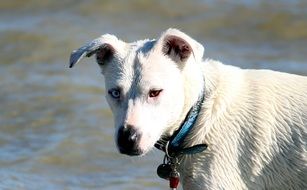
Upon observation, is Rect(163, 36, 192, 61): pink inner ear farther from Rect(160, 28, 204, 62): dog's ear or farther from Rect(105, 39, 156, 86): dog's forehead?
Rect(105, 39, 156, 86): dog's forehead

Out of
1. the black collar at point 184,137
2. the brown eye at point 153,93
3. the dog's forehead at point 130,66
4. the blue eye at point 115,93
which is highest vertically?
the dog's forehead at point 130,66

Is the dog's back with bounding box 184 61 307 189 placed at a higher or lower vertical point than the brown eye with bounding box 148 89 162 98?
lower

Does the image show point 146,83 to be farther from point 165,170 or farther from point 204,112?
point 165,170

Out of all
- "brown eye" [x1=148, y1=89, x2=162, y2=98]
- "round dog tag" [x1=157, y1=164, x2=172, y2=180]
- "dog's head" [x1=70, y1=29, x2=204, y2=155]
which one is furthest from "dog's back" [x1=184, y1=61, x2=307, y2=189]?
"brown eye" [x1=148, y1=89, x2=162, y2=98]

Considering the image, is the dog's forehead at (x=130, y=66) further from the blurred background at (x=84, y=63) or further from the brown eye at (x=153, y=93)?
the blurred background at (x=84, y=63)

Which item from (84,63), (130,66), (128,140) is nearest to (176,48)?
(130,66)

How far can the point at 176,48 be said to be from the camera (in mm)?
5824

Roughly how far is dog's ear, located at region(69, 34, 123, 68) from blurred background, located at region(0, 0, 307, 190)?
236 centimetres

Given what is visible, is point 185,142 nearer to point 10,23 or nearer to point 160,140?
point 160,140

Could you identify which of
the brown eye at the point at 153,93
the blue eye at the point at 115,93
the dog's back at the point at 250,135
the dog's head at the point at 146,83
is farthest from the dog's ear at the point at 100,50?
the dog's back at the point at 250,135

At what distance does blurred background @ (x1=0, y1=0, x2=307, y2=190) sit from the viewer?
8508 mm

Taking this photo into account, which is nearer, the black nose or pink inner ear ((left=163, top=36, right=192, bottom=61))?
the black nose

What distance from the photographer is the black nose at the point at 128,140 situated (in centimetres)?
544

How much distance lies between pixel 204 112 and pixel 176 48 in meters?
0.50
